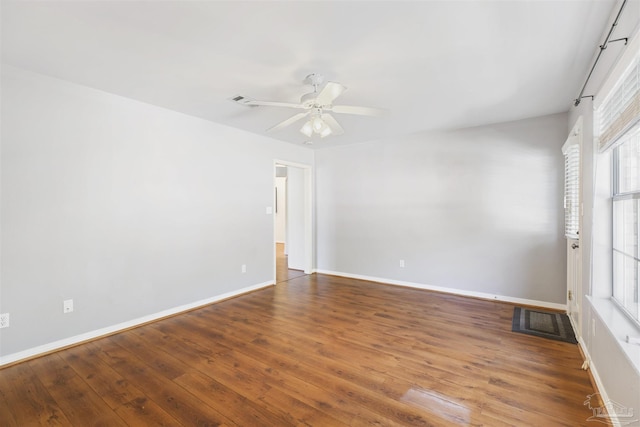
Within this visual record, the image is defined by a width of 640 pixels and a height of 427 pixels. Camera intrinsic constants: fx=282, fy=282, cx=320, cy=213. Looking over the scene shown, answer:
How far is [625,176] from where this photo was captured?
6.23 feet

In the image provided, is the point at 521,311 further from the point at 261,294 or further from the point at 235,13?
the point at 235,13

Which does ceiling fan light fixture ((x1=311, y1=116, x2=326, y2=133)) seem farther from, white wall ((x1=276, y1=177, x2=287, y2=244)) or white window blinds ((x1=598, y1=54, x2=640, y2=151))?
white wall ((x1=276, y1=177, x2=287, y2=244))

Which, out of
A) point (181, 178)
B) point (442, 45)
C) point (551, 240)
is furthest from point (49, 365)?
point (551, 240)

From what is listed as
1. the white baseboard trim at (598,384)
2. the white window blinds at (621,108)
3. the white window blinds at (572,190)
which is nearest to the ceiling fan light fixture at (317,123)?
the white window blinds at (621,108)

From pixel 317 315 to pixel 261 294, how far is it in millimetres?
1200

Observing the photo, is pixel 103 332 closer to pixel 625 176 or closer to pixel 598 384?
pixel 598 384

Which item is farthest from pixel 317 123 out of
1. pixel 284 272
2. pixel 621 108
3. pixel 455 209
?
pixel 284 272

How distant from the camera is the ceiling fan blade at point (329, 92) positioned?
2039 mm

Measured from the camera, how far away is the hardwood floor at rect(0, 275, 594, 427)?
1.73 metres

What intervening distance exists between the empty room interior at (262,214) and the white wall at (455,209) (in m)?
0.03

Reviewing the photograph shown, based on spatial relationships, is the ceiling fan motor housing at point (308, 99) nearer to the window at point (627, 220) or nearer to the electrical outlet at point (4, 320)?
the window at point (627, 220)

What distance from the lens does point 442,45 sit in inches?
79.0

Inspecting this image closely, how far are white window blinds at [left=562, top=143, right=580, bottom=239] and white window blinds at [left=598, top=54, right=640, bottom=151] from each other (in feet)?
3.10

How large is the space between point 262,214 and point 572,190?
3.92 meters
